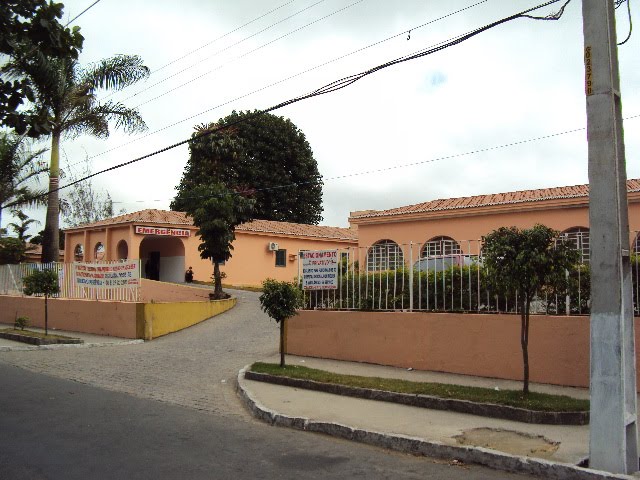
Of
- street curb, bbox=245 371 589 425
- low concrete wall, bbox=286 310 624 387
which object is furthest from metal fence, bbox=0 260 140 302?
street curb, bbox=245 371 589 425

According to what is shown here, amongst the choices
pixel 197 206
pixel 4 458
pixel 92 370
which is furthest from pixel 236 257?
pixel 4 458

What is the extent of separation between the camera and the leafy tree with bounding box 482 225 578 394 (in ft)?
23.0

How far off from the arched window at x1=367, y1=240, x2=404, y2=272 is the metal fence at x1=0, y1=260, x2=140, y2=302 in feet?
26.4

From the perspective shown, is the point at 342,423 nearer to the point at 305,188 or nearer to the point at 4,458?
the point at 4,458

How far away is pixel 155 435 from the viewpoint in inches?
258

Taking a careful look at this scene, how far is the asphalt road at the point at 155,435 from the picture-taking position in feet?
17.4

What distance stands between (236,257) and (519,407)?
24.9m

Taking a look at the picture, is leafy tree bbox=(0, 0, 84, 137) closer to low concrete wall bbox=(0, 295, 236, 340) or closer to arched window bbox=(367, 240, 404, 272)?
arched window bbox=(367, 240, 404, 272)

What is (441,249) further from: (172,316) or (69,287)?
(69,287)

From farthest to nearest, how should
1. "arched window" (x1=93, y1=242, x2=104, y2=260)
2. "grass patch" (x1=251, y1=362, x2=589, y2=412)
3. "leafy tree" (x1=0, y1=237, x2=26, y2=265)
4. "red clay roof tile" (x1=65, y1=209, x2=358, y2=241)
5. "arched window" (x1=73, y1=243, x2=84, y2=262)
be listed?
1. "leafy tree" (x1=0, y1=237, x2=26, y2=265)
2. "arched window" (x1=73, y1=243, x2=84, y2=262)
3. "arched window" (x1=93, y1=242, x2=104, y2=260)
4. "red clay roof tile" (x1=65, y1=209, x2=358, y2=241)
5. "grass patch" (x1=251, y1=362, x2=589, y2=412)

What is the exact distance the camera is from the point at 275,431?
23.3 feet

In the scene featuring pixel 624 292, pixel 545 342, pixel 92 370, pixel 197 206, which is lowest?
pixel 92 370

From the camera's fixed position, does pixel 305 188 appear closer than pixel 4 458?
No

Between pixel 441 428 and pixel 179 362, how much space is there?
291 inches
